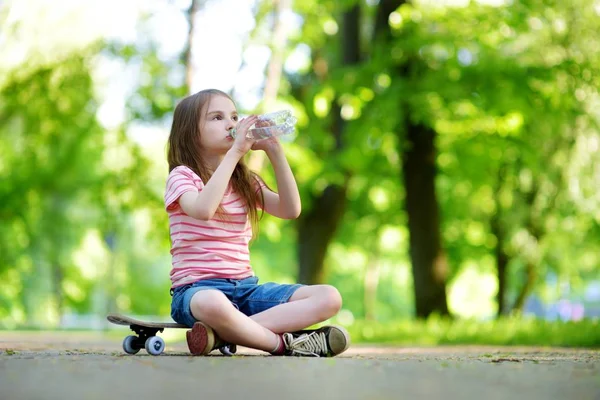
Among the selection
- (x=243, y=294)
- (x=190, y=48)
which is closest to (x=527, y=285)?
(x=190, y=48)

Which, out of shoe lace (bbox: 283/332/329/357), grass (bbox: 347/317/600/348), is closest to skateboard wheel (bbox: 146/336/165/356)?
shoe lace (bbox: 283/332/329/357)

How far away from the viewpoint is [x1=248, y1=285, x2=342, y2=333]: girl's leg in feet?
14.3

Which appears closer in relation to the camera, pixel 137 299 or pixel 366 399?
pixel 366 399

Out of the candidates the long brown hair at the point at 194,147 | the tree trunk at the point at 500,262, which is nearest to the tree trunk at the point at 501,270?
the tree trunk at the point at 500,262

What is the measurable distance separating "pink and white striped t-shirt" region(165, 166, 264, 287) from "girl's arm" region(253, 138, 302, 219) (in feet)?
1.03

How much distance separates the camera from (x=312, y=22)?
16.1m

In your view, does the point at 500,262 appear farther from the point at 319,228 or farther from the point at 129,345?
the point at 129,345

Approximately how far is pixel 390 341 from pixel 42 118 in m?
8.71

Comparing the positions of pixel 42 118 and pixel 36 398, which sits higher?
pixel 42 118

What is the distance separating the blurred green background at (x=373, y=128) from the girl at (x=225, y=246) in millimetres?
4801

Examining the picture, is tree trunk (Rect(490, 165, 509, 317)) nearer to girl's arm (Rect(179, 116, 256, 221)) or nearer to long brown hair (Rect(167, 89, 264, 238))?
long brown hair (Rect(167, 89, 264, 238))

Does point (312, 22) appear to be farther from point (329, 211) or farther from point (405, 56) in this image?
point (405, 56)

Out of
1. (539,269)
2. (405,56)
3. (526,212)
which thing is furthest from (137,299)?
(405,56)

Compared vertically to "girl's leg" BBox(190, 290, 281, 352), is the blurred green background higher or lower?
higher
